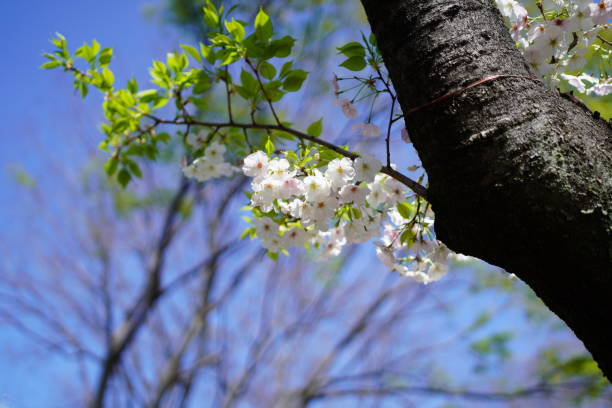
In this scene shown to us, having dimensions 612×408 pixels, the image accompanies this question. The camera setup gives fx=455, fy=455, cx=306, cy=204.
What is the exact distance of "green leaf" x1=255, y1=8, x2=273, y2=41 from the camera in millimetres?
985

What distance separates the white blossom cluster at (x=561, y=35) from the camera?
79cm

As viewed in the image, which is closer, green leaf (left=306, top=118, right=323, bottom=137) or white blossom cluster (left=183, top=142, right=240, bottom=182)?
green leaf (left=306, top=118, right=323, bottom=137)

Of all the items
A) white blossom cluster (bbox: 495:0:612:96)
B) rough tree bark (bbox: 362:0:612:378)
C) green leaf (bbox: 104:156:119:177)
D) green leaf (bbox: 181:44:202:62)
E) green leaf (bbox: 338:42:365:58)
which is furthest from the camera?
green leaf (bbox: 104:156:119:177)

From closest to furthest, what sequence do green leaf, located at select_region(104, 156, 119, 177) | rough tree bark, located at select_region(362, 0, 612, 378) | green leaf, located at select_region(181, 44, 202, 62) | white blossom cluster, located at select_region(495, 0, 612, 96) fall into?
rough tree bark, located at select_region(362, 0, 612, 378) < white blossom cluster, located at select_region(495, 0, 612, 96) < green leaf, located at select_region(181, 44, 202, 62) < green leaf, located at select_region(104, 156, 119, 177)

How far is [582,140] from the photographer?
1.88ft

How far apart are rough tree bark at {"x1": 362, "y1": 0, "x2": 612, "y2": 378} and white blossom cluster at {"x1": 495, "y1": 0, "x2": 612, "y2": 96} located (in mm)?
168

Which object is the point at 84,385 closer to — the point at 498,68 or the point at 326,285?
the point at 326,285

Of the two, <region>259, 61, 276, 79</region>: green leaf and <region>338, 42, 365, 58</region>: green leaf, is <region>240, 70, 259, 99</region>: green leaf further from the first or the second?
<region>338, 42, 365, 58</region>: green leaf

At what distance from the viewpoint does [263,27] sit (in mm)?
991

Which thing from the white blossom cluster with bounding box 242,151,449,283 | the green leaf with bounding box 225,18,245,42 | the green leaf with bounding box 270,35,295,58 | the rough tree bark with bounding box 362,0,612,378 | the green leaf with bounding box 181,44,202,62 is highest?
the green leaf with bounding box 181,44,202,62

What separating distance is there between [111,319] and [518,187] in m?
5.42

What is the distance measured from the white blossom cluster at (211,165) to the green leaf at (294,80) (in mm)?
249

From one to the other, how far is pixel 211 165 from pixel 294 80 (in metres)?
0.32

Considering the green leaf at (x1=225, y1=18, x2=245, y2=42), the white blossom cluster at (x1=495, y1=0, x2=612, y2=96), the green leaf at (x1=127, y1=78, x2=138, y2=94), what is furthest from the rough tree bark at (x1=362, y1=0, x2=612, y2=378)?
the green leaf at (x1=127, y1=78, x2=138, y2=94)
